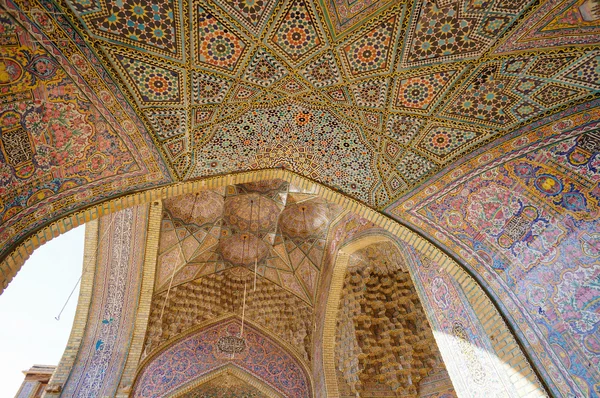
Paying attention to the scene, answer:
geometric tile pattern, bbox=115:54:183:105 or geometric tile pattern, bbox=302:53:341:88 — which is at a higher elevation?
geometric tile pattern, bbox=302:53:341:88

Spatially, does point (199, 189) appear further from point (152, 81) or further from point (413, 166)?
point (413, 166)

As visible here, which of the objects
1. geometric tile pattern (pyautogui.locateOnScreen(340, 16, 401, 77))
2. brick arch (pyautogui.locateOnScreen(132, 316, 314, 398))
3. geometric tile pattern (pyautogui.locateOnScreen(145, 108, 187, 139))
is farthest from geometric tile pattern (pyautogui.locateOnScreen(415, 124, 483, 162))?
brick arch (pyautogui.locateOnScreen(132, 316, 314, 398))

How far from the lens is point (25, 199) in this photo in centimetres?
294

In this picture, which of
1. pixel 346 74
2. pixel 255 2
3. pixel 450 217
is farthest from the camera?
pixel 450 217

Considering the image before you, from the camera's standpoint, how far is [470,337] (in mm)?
4160

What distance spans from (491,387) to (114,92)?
15.8 feet

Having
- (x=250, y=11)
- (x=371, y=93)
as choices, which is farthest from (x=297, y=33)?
(x=371, y=93)

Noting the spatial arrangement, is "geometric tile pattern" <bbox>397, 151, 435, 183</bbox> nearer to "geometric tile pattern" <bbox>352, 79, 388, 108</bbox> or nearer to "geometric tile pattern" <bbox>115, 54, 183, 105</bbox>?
"geometric tile pattern" <bbox>352, 79, 388, 108</bbox>

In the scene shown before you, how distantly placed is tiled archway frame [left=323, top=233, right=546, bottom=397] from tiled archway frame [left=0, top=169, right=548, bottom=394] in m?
0.02

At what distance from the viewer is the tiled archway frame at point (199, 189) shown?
9.82 ft

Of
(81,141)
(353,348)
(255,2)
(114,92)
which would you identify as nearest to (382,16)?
(255,2)

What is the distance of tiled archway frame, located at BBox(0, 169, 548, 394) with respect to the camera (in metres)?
Result: 2.99

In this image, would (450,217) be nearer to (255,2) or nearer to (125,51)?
(255,2)

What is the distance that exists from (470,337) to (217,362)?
6.07 metres
